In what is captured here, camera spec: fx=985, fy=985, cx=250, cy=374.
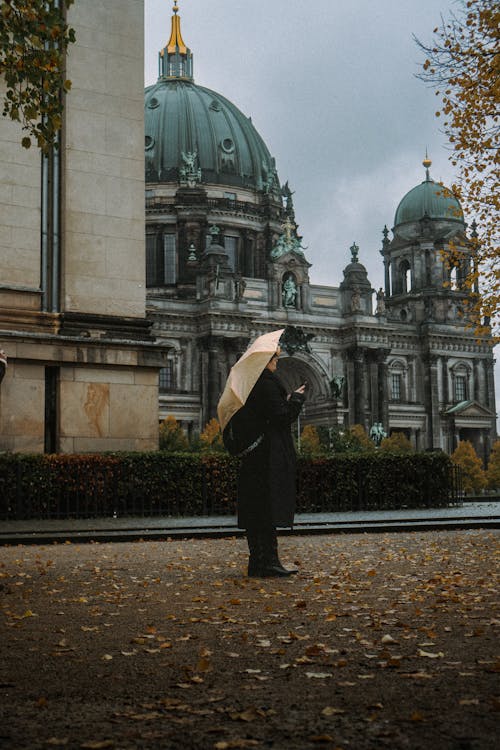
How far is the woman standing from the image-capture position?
973 cm

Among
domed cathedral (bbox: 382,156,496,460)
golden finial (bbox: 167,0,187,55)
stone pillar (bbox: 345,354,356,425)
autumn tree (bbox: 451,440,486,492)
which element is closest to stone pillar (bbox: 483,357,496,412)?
domed cathedral (bbox: 382,156,496,460)

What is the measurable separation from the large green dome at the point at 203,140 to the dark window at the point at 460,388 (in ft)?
75.1

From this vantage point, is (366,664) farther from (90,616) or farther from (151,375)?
(151,375)

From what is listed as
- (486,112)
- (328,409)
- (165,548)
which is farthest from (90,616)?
(328,409)

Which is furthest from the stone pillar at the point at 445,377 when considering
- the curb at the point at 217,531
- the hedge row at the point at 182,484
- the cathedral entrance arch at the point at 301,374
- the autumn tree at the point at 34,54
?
the autumn tree at the point at 34,54

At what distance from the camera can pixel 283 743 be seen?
4.19m

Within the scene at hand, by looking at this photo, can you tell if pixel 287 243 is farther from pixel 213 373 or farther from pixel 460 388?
pixel 460 388

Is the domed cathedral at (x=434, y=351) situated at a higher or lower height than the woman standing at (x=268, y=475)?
higher

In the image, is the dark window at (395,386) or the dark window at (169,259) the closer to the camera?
the dark window at (169,259)

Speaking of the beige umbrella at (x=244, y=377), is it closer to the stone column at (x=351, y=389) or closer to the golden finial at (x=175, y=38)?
the stone column at (x=351, y=389)

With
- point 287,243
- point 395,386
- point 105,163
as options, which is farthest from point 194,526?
point 395,386

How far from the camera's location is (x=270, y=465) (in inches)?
384

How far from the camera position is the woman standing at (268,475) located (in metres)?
9.73

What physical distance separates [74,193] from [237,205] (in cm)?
6501
